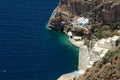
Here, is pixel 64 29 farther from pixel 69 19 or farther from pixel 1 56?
pixel 1 56

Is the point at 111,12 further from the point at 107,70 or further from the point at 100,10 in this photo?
the point at 107,70

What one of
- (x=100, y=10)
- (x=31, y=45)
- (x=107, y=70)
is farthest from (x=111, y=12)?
(x=107, y=70)

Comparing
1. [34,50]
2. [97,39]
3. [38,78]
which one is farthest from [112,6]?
[38,78]

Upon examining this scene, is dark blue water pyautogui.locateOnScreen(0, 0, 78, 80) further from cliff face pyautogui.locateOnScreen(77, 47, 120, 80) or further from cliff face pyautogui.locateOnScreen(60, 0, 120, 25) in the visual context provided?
cliff face pyautogui.locateOnScreen(77, 47, 120, 80)

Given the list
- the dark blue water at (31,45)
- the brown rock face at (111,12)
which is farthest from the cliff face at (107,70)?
the brown rock face at (111,12)

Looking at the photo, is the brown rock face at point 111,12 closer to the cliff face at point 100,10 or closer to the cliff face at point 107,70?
the cliff face at point 100,10

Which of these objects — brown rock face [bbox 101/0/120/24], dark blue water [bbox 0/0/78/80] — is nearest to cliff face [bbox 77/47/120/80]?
dark blue water [bbox 0/0/78/80]
